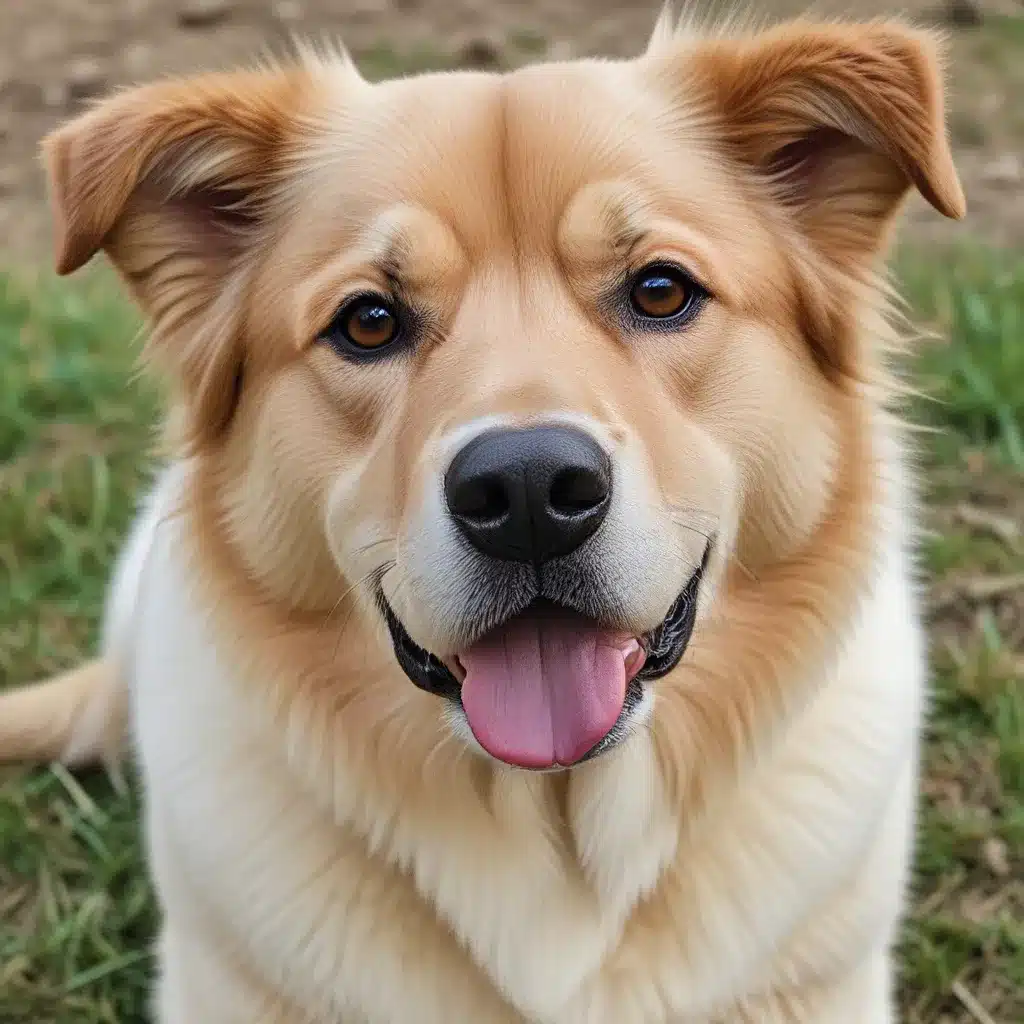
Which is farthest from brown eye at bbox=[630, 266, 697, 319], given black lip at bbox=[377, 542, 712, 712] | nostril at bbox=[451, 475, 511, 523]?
nostril at bbox=[451, 475, 511, 523]

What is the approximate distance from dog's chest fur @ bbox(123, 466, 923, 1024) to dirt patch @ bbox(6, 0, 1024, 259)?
438 cm

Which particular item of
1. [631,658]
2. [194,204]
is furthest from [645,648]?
[194,204]

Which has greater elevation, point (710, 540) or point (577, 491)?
point (577, 491)

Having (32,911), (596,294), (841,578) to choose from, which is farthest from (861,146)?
(32,911)

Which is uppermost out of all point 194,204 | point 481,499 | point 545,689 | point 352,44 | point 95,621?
point 194,204

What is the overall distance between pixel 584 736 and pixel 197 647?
0.88 metres

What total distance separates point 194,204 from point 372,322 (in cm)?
52

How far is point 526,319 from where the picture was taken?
2100 millimetres

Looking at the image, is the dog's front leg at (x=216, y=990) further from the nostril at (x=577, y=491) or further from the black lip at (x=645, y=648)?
the nostril at (x=577, y=491)

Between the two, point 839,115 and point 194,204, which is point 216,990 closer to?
point 194,204

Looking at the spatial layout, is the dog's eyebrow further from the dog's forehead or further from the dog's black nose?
the dog's black nose

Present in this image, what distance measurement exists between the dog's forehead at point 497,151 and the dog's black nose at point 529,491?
1.66ft

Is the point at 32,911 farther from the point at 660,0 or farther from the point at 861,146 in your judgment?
the point at 660,0

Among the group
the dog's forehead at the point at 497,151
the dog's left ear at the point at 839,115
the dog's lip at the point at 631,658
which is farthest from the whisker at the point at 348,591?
the dog's left ear at the point at 839,115
